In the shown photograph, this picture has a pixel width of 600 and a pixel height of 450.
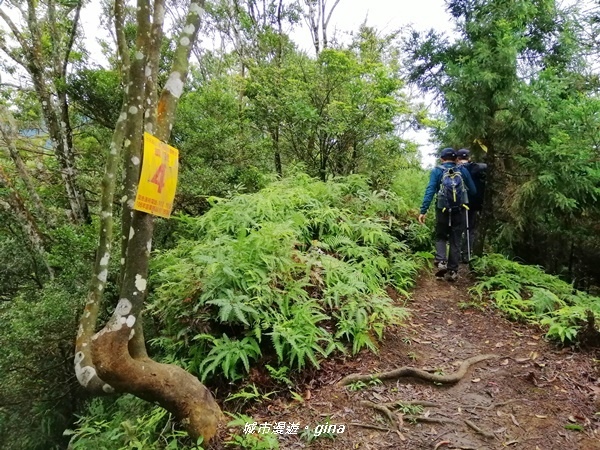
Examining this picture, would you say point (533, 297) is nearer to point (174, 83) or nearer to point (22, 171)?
point (174, 83)

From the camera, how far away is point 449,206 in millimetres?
6086

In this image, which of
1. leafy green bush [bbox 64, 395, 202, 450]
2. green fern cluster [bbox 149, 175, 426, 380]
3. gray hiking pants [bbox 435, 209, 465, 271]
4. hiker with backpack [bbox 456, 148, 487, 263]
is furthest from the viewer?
hiker with backpack [bbox 456, 148, 487, 263]

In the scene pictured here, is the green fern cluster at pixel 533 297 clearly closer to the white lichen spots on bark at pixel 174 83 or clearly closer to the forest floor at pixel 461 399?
the forest floor at pixel 461 399

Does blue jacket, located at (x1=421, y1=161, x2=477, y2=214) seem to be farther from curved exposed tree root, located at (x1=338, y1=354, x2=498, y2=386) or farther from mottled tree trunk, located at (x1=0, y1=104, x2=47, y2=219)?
mottled tree trunk, located at (x1=0, y1=104, x2=47, y2=219)

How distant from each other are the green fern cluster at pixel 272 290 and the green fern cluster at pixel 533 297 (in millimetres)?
1285

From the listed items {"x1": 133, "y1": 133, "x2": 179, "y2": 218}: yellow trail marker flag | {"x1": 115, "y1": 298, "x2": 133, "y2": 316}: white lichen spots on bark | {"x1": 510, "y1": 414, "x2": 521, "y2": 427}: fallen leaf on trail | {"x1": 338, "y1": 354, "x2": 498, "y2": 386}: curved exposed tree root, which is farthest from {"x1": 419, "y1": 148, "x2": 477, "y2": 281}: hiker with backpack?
{"x1": 115, "y1": 298, "x2": 133, "y2": 316}: white lichen spots on bark

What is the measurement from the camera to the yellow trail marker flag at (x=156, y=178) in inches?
89.5

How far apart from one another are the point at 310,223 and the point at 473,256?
11.2 ft

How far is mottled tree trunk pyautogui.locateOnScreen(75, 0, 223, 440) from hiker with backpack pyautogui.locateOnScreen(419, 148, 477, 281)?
4.79 m

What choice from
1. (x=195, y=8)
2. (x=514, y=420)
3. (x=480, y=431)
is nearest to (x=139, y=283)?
(x=195, y=8)

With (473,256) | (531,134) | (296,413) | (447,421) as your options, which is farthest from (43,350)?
(531,134)

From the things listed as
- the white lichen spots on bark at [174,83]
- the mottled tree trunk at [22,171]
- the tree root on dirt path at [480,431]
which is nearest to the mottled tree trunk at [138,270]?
the white lichen spots on bark at [174,83]

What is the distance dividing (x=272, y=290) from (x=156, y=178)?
6.86 ft

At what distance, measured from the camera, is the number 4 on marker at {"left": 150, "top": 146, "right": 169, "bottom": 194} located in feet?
7.66
